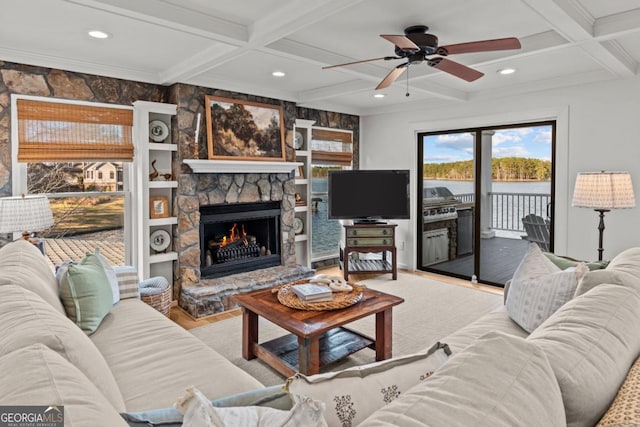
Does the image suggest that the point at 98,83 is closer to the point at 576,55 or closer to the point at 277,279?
the point at 277,279

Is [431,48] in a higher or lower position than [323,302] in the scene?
higher

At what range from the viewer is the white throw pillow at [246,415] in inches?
29.3

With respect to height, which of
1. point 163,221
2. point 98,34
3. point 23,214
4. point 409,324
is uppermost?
point 98,34

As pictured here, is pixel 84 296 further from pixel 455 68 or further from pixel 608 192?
pixel 608 192

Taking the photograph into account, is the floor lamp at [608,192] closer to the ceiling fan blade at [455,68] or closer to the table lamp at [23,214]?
the ceiling fan blade at [455,68]

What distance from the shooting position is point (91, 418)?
0.73 metres

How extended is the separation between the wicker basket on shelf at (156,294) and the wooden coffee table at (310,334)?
2.96 feet

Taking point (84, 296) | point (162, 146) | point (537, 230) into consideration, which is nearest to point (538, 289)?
point (84, 296)

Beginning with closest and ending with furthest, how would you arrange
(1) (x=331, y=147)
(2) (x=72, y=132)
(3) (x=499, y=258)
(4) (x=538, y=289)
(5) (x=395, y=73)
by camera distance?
1. (4) (x=538, y=289)
2. (5) (x=395, y=73)
3. (2) (x=72, y=132)
4. (3) (x=499, y=258)
5. (1) (x=331, y=147)

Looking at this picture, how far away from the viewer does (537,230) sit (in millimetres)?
4707

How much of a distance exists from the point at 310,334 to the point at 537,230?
11.9ft

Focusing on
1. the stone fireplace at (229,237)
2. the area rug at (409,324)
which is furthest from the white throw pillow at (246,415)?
the stone fireplace at (229,237)

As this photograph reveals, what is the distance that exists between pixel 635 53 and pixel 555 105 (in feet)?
3.13

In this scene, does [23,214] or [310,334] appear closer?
[310,334]
